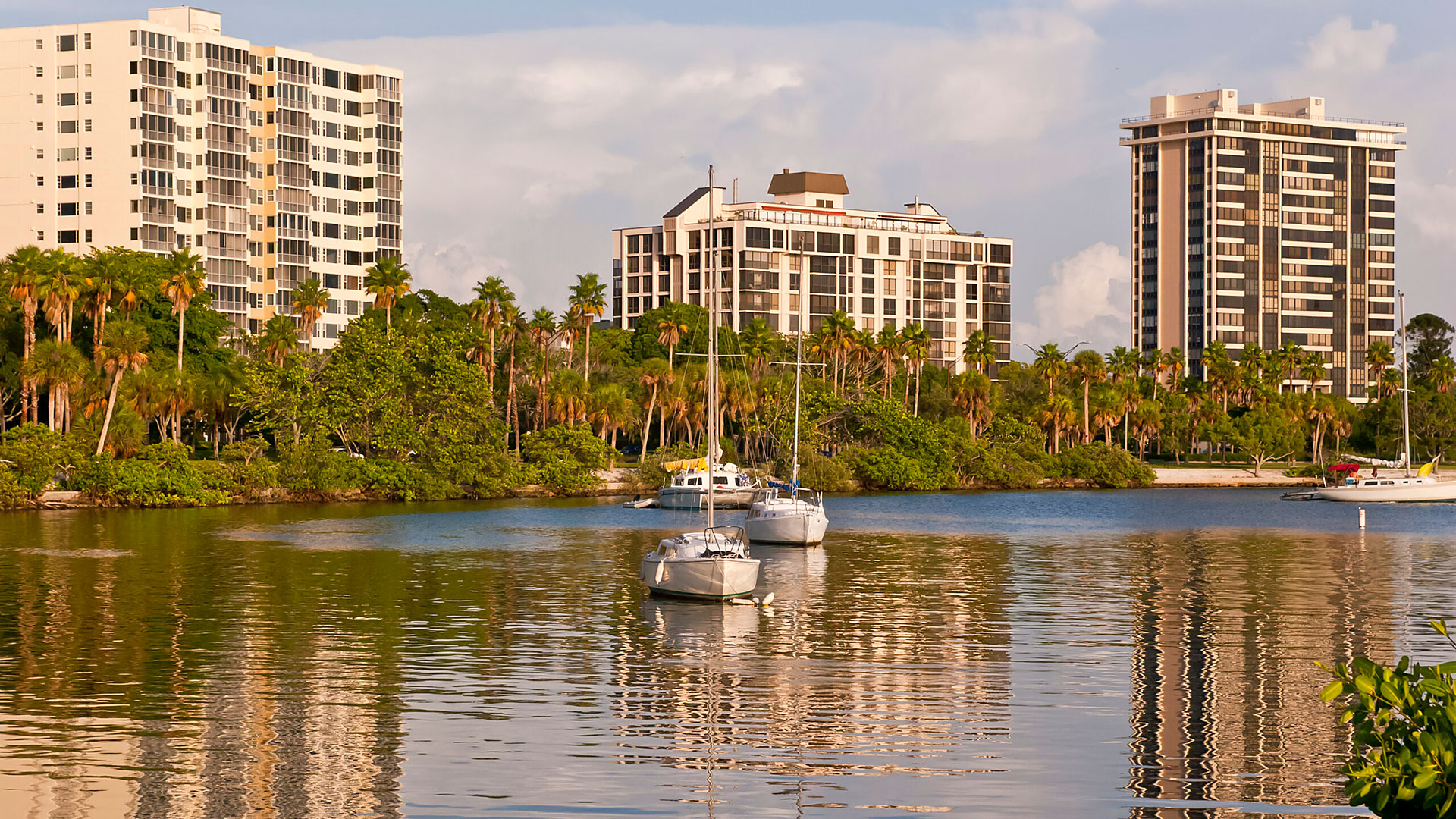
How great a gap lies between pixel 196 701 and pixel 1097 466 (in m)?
134

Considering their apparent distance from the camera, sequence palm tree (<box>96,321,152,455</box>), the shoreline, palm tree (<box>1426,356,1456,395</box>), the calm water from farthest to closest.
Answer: palm tree (<box>1426,356,1456,395</box>)
palm tree (<box>96,321,152,455</box>)
the shoreline
the calm water

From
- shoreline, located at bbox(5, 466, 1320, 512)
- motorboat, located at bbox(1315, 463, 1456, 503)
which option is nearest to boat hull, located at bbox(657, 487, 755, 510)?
shoreline, located at bbox(5, 466, 1320, 512)

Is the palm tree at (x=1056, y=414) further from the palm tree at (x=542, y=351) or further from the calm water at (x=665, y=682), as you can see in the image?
the calm water at (x=665, y=682)

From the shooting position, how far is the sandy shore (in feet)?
547

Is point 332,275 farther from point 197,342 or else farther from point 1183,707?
point 1183,707

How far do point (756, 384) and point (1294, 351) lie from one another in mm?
79221

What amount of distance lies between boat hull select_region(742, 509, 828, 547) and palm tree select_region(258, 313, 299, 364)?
190ft

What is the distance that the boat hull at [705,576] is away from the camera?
46.5 metres

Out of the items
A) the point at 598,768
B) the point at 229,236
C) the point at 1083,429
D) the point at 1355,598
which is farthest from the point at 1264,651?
the point at 229,236

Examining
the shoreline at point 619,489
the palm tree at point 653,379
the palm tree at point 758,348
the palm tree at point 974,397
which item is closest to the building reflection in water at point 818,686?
the shoreline at point 619,489

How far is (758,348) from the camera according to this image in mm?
153125

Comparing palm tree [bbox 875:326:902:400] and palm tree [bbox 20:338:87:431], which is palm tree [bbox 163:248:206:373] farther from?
palm tree [bbox 875:326:902:400]

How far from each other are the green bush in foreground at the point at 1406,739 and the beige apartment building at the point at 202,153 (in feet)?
529

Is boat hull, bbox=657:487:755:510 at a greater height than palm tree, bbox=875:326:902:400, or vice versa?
palm tree, bbox=875:326:902:400
